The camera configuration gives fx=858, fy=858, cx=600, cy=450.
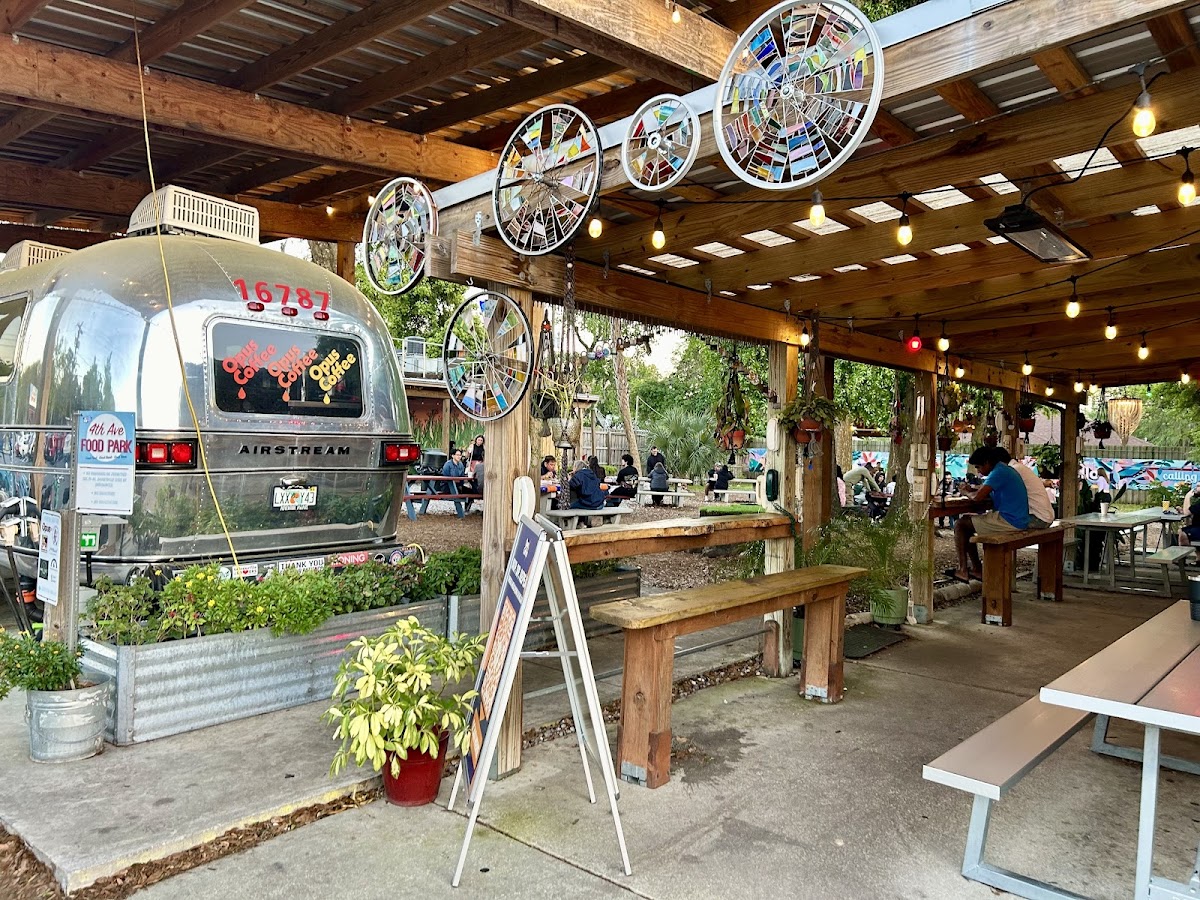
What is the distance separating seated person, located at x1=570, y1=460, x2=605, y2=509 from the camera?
10289 millimetres

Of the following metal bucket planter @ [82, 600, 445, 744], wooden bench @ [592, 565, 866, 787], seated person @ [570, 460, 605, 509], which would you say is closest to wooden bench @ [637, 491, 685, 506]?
seated person @ [570, 460, 605, 509]

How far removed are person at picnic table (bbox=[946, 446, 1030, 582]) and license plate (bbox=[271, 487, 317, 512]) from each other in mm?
6540

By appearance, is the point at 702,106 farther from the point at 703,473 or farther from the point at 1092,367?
the point at 703,473

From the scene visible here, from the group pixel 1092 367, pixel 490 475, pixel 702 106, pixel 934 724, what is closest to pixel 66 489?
pixel 490 475

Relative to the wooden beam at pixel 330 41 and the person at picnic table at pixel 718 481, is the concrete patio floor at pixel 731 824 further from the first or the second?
the person at picnic table at pixel 718 481

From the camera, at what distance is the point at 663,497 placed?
1764 centimetres

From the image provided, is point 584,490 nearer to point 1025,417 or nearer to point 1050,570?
point 1050,570

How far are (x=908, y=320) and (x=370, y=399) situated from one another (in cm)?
449

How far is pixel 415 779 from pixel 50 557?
2155 mm

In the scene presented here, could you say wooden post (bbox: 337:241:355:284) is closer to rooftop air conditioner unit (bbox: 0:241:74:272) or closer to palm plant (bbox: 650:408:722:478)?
rooftop air conditioner unit (bbox: 0:241:74:272)

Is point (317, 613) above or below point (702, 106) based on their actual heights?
below

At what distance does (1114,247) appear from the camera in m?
5.13

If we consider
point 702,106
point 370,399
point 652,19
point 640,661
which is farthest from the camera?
point 370,399

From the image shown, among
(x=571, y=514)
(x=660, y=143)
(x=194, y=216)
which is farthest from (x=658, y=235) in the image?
(x=571, y=514)
